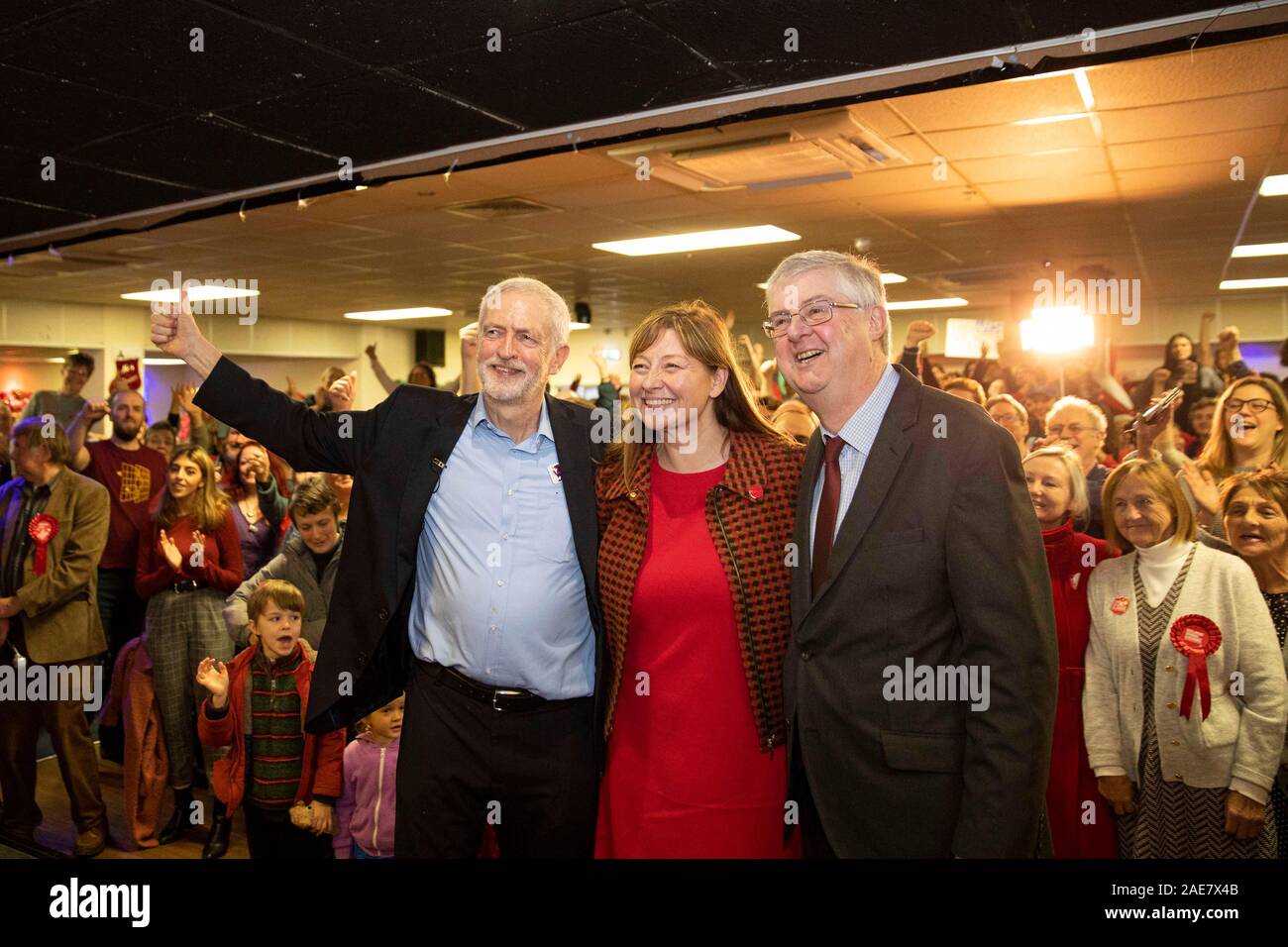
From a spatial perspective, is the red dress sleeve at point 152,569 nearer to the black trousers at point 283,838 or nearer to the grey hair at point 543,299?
the black trousers at point 283,838

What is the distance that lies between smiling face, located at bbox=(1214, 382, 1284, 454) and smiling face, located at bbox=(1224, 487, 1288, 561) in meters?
0.87

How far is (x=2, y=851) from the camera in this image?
3572 mm

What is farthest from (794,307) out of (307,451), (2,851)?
(2,851)

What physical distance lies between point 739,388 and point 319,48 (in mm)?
2258

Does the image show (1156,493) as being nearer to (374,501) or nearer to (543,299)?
(543,299)

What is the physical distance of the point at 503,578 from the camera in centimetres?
203

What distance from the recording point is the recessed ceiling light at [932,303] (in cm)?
1159

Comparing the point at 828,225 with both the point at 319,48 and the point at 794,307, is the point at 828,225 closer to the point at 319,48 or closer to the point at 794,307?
the point at 319,48

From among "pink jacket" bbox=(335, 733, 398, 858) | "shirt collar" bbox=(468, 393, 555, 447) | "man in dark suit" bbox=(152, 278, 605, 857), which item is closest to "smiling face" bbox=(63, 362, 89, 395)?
"pink jacket" bbox=(335, 733, 398, 858)

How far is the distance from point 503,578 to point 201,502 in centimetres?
246

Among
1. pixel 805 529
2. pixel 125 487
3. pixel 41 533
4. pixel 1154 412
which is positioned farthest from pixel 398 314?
pixel 805 529

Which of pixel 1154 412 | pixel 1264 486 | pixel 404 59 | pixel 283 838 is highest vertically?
pixel 404 59

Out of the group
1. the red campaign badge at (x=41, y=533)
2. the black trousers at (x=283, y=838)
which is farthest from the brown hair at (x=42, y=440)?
the black trousers at (x=283, y=838)

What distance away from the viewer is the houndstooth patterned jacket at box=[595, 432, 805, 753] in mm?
1931
